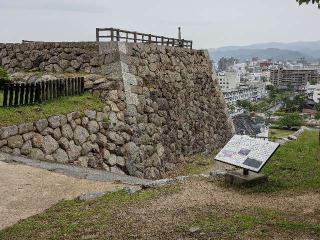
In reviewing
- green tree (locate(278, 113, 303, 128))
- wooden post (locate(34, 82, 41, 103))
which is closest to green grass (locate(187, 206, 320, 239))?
wooden post (locate(34, 82, 41, 103))

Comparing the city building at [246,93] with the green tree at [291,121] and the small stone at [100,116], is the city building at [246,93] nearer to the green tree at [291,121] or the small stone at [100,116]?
the green tree at [291,121]

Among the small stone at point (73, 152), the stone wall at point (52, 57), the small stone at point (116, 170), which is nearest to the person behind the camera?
the small stone at point (73, 152)

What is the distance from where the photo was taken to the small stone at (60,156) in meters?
11.8

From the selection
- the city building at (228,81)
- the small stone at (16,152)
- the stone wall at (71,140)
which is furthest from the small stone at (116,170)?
the city building at (228,81)

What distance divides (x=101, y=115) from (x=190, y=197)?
7189 millimetres

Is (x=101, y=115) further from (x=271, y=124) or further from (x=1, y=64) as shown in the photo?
(x=271, y=124)

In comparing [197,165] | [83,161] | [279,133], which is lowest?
[279,133]

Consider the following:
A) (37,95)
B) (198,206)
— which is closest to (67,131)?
(37,95)

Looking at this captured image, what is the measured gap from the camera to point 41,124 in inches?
456

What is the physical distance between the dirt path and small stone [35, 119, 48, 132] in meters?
2.00

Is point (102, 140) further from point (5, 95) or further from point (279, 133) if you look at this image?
point (279, 133)

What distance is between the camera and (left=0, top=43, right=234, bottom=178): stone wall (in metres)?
13.9

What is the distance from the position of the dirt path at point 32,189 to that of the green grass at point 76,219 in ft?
1.09

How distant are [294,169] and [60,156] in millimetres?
6171
